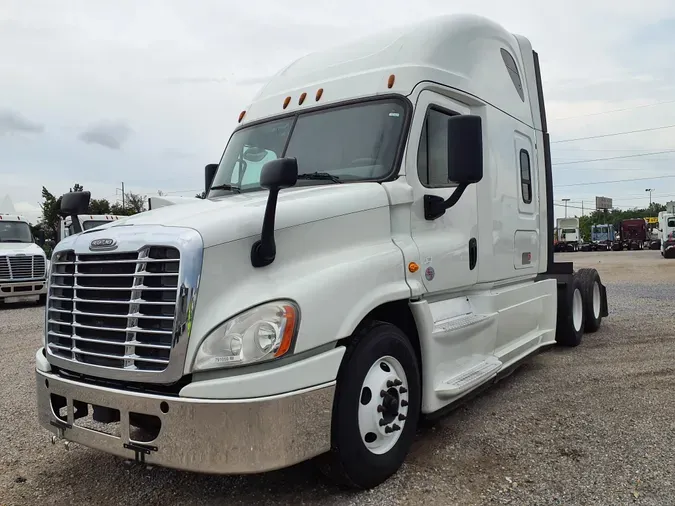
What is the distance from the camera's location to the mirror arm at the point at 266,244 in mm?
3045

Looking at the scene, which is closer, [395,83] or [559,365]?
[395,83]

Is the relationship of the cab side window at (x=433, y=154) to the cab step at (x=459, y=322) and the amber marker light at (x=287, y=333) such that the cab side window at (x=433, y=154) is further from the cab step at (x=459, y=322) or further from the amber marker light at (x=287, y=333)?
the amber marker light at (x=287, y=333)

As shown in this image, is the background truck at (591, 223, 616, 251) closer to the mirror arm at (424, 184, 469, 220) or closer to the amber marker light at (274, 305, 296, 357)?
the mirror arm at (424, 184, 469, 220)

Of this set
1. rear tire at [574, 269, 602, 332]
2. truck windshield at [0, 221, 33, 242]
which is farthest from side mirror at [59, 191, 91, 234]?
truck windshield at [0, 221, 33, 242]

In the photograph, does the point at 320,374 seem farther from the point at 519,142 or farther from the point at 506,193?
the point at 519,142

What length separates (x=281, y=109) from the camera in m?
4.74

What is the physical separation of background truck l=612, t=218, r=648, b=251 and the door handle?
171 feet

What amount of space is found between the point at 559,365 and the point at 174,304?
526 cm

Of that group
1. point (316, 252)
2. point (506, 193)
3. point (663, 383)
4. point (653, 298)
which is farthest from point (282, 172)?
point (653, 298)

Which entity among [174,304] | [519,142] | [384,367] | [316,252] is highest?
[519,142]

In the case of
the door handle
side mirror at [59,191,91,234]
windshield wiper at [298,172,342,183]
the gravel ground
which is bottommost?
the gravel ground

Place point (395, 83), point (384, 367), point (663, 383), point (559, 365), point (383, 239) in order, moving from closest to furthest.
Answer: point (384, 367)
point (383, 239)
point (395, 83)
point (663, 383)
point (559, 365)

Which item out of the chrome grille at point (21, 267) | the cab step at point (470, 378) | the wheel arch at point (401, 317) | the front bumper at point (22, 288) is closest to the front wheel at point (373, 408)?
the wheel arch at point (401, 317)

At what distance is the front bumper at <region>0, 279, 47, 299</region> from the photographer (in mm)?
14484
